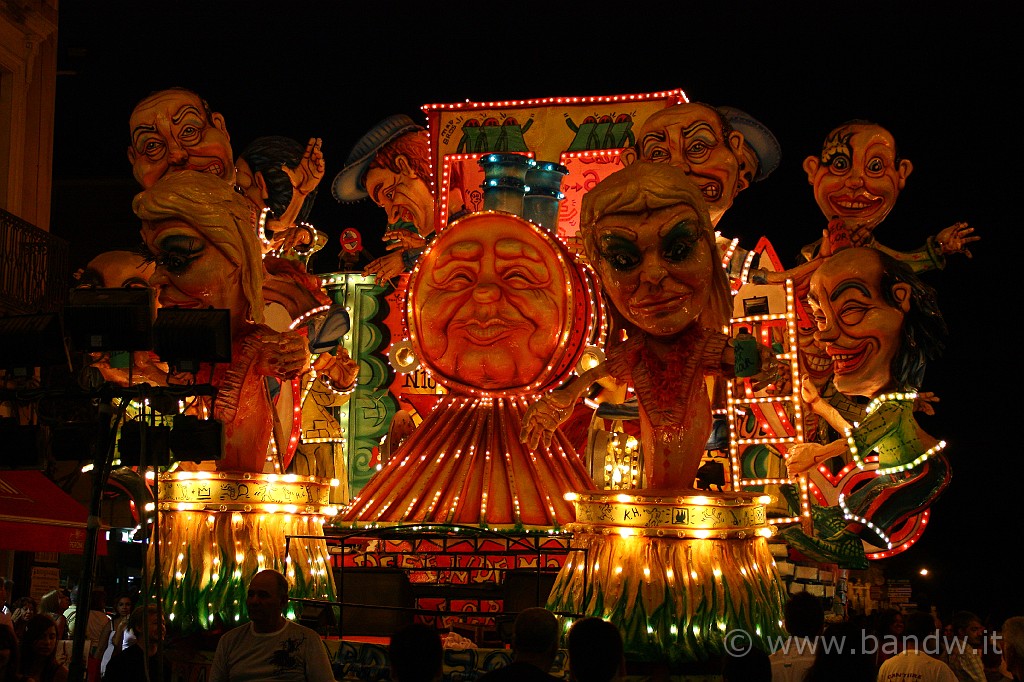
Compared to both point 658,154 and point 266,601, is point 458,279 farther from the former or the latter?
point 266,601

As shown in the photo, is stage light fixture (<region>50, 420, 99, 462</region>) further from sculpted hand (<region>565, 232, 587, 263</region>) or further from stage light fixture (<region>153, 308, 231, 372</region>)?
sculpted hand (<region>565, 232, 587, 263</region>)

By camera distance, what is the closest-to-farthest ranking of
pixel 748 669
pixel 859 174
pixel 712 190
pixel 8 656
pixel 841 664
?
pixel 748 669 < pixel 841 664 < pixel 8 656 < pixel 712 190 < pixel 859 174

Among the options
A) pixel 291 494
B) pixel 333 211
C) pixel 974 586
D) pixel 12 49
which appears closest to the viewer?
pixel 291 494

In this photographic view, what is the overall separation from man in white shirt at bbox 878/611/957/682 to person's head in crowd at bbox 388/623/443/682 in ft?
10.3

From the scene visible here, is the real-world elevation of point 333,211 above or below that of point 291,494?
above

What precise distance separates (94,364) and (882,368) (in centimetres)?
829

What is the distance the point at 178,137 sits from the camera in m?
13.9

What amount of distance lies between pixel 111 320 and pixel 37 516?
7.12m

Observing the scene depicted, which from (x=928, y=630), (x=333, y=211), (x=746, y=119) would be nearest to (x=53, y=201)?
(x=333, y=211)

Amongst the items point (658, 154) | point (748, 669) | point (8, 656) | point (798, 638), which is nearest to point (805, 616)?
point (748, 669)

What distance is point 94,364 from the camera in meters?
11.2

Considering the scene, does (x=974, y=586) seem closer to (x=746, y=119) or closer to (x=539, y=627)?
Answer: (x=746, y=119)

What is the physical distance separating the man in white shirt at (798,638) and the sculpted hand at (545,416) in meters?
2.03

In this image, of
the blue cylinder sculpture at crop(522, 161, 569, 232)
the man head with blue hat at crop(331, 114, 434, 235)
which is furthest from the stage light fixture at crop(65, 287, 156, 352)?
the man head with blue hat at crop(331, 114, 434, 235)
